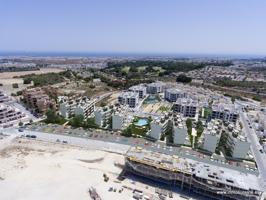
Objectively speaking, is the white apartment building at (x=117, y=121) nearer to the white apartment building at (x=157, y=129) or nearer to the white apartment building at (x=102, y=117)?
the white apartment building at (x=102, y=117)

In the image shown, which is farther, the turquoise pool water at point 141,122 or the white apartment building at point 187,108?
the white apartment building at point 187,108

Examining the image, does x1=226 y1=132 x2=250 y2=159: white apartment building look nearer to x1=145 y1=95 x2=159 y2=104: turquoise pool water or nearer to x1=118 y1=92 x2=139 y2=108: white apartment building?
x1=118 y1=92 x2=139 y2=108: white apartment building

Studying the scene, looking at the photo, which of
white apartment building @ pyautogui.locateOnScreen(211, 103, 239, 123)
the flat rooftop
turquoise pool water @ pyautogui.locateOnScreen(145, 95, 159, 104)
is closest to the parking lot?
the flat rooftop

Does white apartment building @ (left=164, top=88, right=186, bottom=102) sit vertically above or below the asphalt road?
above

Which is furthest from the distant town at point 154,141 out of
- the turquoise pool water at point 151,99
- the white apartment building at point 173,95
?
the white apartment building at point 173,95

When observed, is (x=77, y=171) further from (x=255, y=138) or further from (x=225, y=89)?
(x=225, y=89)

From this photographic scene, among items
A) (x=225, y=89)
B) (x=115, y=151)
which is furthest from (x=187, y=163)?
(x=225, y=89)

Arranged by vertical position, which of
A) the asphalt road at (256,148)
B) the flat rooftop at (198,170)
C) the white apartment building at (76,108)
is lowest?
the asphalt road at (256,148)
